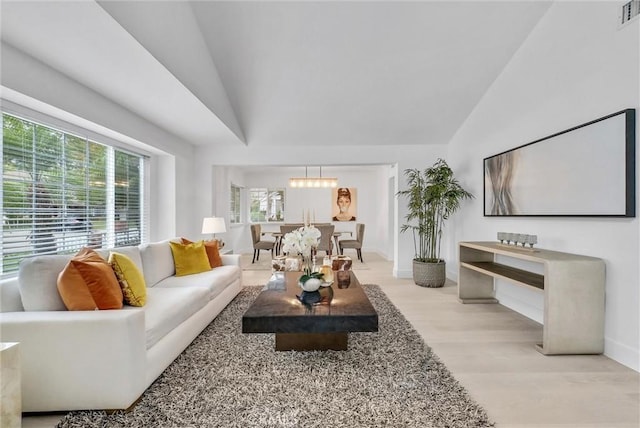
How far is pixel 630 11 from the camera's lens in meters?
2.25

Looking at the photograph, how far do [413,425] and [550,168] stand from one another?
269 cm

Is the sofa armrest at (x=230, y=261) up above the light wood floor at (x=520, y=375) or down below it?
above

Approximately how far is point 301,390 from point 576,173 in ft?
9.47

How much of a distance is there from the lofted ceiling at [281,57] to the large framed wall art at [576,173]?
1297 mm

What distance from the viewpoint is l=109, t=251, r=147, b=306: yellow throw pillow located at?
2293 mm

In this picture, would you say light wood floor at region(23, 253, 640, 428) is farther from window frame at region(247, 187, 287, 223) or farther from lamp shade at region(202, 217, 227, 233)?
window frame at region(247, 187, 287, 223)

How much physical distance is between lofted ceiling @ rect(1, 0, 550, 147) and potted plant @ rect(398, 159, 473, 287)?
751 millimetres

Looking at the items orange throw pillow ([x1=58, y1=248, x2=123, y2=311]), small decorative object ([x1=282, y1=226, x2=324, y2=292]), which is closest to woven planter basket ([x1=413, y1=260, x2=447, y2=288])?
small decorative object ([x1=282, y1=226, x2=324, y2=292])

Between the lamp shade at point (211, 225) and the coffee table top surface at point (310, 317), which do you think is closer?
the coffee table top surface at point (310, 317)

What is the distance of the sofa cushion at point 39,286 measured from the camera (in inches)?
74.0

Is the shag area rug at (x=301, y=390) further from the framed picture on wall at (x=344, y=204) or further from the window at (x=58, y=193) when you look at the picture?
the framed picture on wall at (x=344, y=204)

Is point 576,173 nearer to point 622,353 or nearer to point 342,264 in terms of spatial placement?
point 622,353

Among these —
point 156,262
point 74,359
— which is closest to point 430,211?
point 156,262

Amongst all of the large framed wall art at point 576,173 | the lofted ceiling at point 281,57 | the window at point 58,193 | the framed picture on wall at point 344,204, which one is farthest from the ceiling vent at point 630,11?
the framed picture on wall at point 344,204
